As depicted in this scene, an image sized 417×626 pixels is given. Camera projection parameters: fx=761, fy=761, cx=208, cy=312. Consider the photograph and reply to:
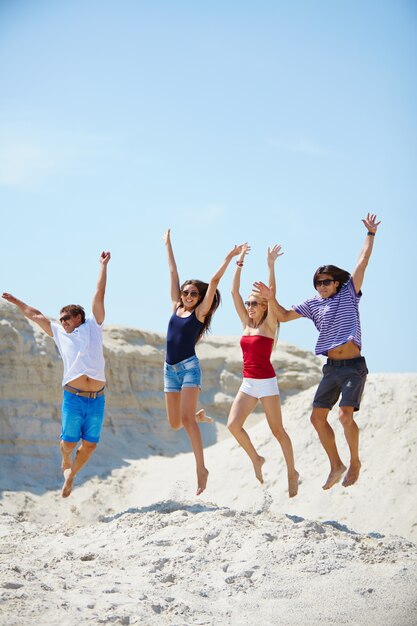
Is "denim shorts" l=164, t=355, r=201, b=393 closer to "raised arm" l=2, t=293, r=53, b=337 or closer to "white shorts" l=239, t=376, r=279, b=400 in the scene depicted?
"white shorts" l=239, t=376, r=279, b=400

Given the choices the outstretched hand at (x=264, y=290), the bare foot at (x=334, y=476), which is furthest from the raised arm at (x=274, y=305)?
the bare foot at (x=334, y=476)

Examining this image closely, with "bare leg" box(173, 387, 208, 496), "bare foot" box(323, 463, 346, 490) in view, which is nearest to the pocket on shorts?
"bare leg" box(173, 387, 208, 496)

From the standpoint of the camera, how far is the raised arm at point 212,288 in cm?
760

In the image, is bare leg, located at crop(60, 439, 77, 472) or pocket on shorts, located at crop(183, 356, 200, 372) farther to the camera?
bare leg, located at crop(60, 439, 77, 472)

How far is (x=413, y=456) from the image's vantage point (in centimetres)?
1141

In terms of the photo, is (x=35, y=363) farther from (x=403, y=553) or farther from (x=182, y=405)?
(x=403, y=553)

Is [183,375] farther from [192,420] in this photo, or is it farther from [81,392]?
[81,392]

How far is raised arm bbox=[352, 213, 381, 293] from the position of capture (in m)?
7.37

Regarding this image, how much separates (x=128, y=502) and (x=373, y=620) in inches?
306

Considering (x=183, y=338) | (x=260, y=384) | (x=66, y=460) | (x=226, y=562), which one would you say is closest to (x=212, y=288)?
(x=183, y=338)

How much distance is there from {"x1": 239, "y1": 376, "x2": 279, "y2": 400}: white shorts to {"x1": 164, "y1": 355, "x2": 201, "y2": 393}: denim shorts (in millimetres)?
516

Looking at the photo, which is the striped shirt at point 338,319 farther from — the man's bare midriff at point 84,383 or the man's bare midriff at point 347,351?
the man's bare midriff at point 84,383

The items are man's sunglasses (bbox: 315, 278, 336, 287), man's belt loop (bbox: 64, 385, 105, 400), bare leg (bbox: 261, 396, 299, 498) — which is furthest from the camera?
man's belt loop (bbox: 64, 385, 105, 400)

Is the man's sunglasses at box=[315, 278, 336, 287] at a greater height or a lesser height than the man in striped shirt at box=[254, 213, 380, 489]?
greater
